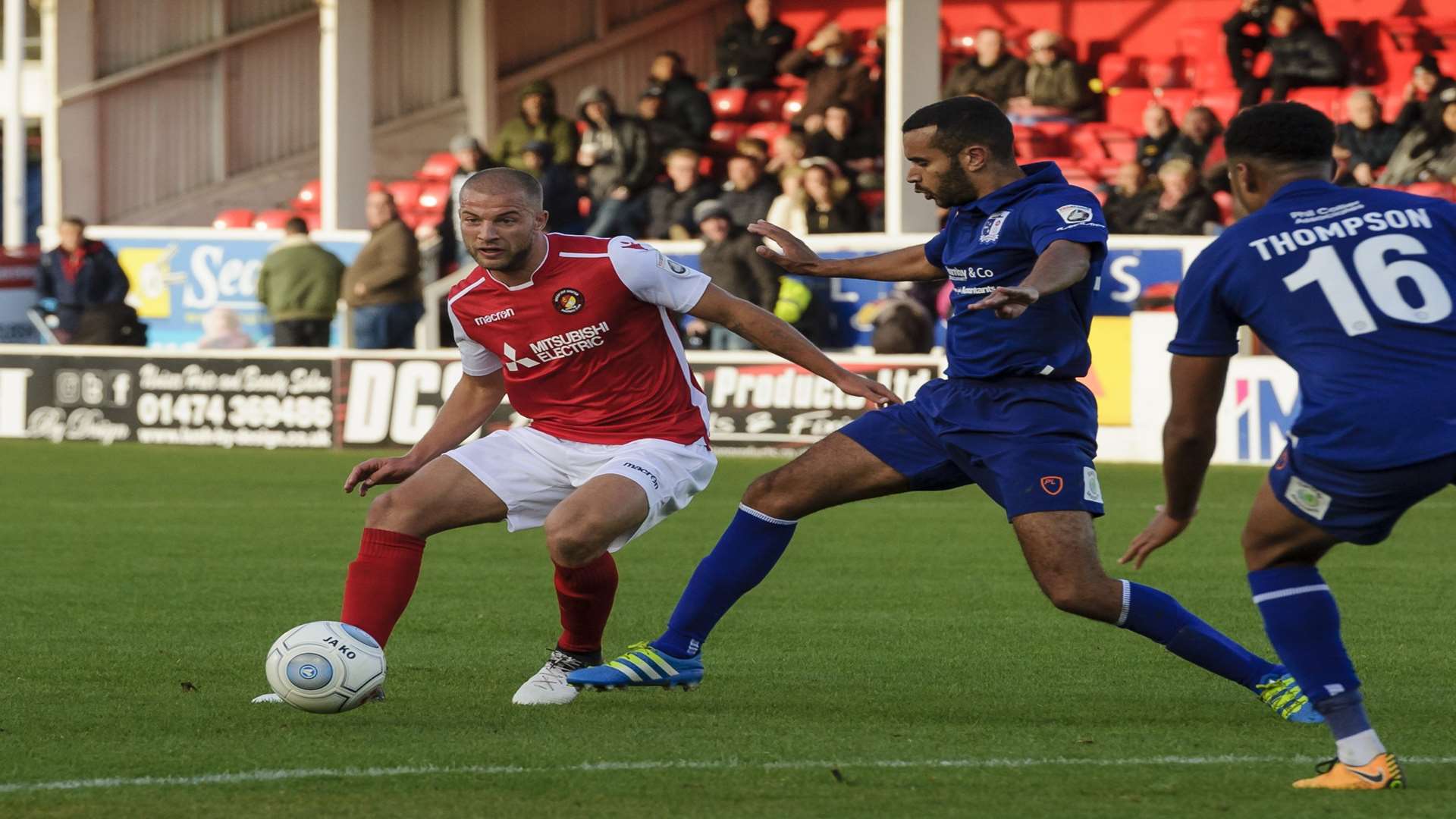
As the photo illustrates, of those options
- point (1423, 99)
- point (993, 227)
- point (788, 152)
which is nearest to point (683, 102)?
point (788, 152)

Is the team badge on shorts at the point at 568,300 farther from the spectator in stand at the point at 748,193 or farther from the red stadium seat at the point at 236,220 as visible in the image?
the red stadium seat at the point at 236,220

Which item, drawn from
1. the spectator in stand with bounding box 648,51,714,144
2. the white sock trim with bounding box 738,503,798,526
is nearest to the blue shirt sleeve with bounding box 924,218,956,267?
the white sock trim with bounding box 738,503,798,526

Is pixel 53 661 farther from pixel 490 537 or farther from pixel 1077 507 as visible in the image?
pixel 490 537

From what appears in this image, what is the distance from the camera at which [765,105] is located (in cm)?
2294

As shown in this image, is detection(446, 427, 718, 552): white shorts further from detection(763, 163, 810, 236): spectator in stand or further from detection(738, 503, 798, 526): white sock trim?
detection(763, 163, 810, 236): spectator in stand

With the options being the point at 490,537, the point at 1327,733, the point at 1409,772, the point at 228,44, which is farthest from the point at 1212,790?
the point at 228,44

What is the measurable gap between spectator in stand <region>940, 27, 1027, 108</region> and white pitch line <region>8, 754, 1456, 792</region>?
48.9 feet

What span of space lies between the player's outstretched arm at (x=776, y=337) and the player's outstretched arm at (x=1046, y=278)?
0.44 meters

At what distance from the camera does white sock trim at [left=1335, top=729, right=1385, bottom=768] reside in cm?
491

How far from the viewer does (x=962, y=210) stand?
6.35 meters

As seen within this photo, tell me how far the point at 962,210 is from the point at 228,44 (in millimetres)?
19503

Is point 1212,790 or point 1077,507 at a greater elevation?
point 1077,507

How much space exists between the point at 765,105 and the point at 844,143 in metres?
3.39

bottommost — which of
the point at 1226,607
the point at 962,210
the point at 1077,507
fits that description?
the point at 1226,607
